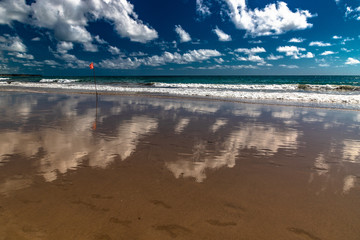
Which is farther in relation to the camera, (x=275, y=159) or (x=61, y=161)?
(x=275, y=159)

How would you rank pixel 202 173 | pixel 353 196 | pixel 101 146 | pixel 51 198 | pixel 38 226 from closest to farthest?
pixel 38 226 → pixel 51 198 → pixel 353 196 → pixel 202 173 → pixel 101 146

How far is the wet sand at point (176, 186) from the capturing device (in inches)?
101

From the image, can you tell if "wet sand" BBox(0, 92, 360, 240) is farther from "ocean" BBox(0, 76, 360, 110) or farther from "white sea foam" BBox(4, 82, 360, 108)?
"white sea foam" BBox(4, 82, 360, 108)

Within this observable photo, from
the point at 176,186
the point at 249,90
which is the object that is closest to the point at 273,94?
the point at 249,90

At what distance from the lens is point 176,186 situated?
3482 millimetres

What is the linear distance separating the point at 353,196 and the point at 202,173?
2536 millimetres

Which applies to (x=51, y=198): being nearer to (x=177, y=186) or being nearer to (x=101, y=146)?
(x=177, y=186)

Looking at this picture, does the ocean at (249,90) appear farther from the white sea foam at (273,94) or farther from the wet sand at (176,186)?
the wet sand at (176,186)

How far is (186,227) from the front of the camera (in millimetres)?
2572

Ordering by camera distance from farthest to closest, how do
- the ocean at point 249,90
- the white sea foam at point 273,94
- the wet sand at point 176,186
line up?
the white sea foam at point 273,94 → the ocean at point 249,90 → the wet sand at point 176,186

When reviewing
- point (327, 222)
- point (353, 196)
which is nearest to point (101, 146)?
point (327, 222)

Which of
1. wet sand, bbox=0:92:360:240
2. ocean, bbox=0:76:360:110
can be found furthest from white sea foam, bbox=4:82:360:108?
wet sand, bbox=0:92:360:240

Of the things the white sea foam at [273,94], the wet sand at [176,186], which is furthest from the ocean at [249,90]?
the wet sand at [176,186]

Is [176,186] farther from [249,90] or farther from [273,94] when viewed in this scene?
[249,90]
